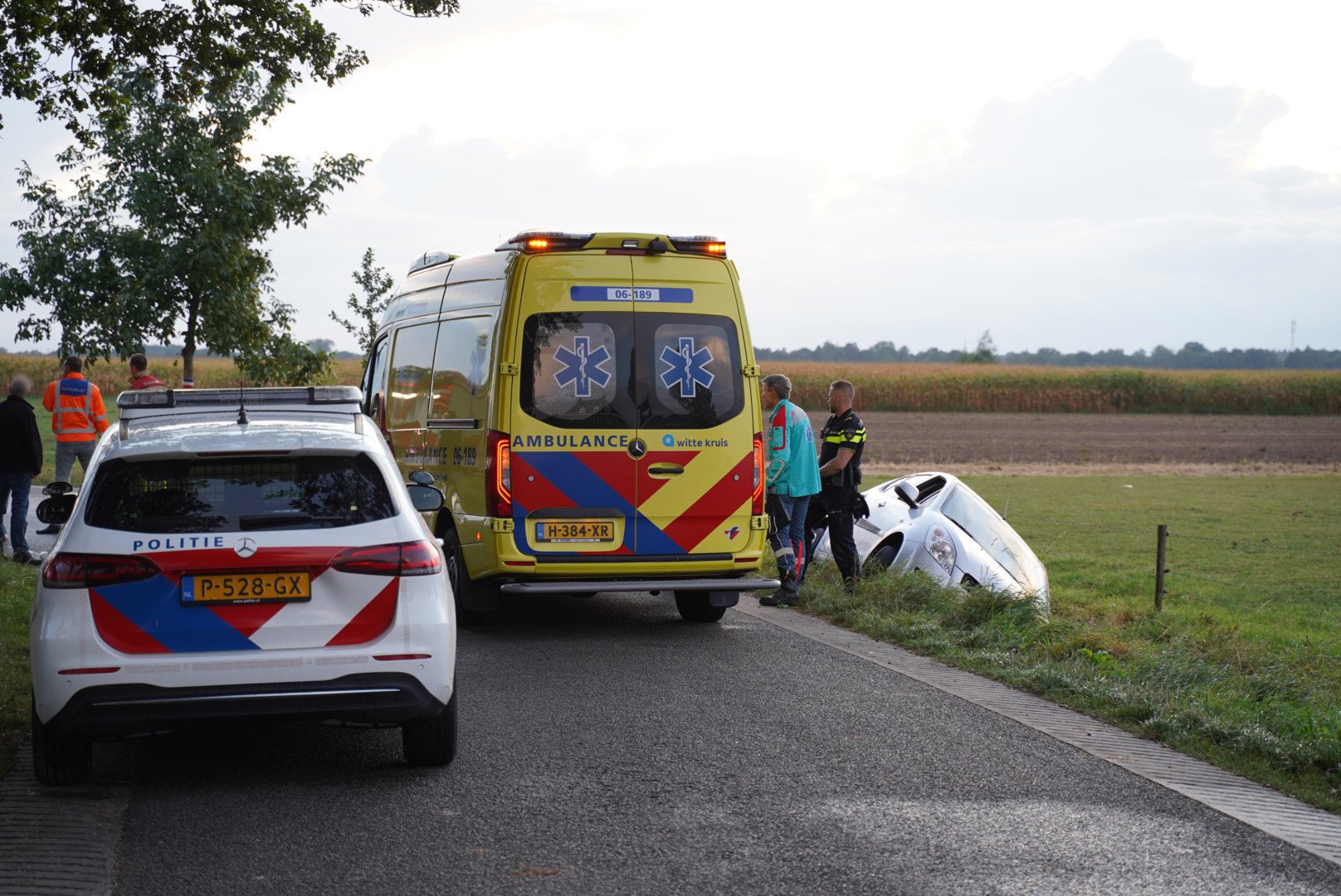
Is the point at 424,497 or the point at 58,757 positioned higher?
the point at 424,497

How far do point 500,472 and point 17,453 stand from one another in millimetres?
6396

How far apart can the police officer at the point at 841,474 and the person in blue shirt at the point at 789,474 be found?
0.53 feet

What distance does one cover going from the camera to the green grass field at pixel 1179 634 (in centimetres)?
700

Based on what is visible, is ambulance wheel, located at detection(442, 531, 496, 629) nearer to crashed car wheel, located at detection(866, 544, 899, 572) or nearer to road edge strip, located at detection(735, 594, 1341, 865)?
road edge strip, located at detection(735, 594, 1341, 865)

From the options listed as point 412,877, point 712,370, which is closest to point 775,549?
point 712,370

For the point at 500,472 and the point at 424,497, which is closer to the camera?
the point at 424,497

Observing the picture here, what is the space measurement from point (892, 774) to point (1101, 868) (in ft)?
4.46

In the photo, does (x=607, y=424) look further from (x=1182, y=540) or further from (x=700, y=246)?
(x=1182, y=540)

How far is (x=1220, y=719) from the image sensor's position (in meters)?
7.22

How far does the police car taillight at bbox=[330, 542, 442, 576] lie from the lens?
18.7 feet

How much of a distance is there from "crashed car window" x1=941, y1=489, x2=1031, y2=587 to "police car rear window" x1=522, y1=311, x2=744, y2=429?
12.9ft

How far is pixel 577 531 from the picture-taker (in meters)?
9.60

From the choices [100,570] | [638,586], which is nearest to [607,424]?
[638,586]

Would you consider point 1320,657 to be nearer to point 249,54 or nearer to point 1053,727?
point 1053,727
